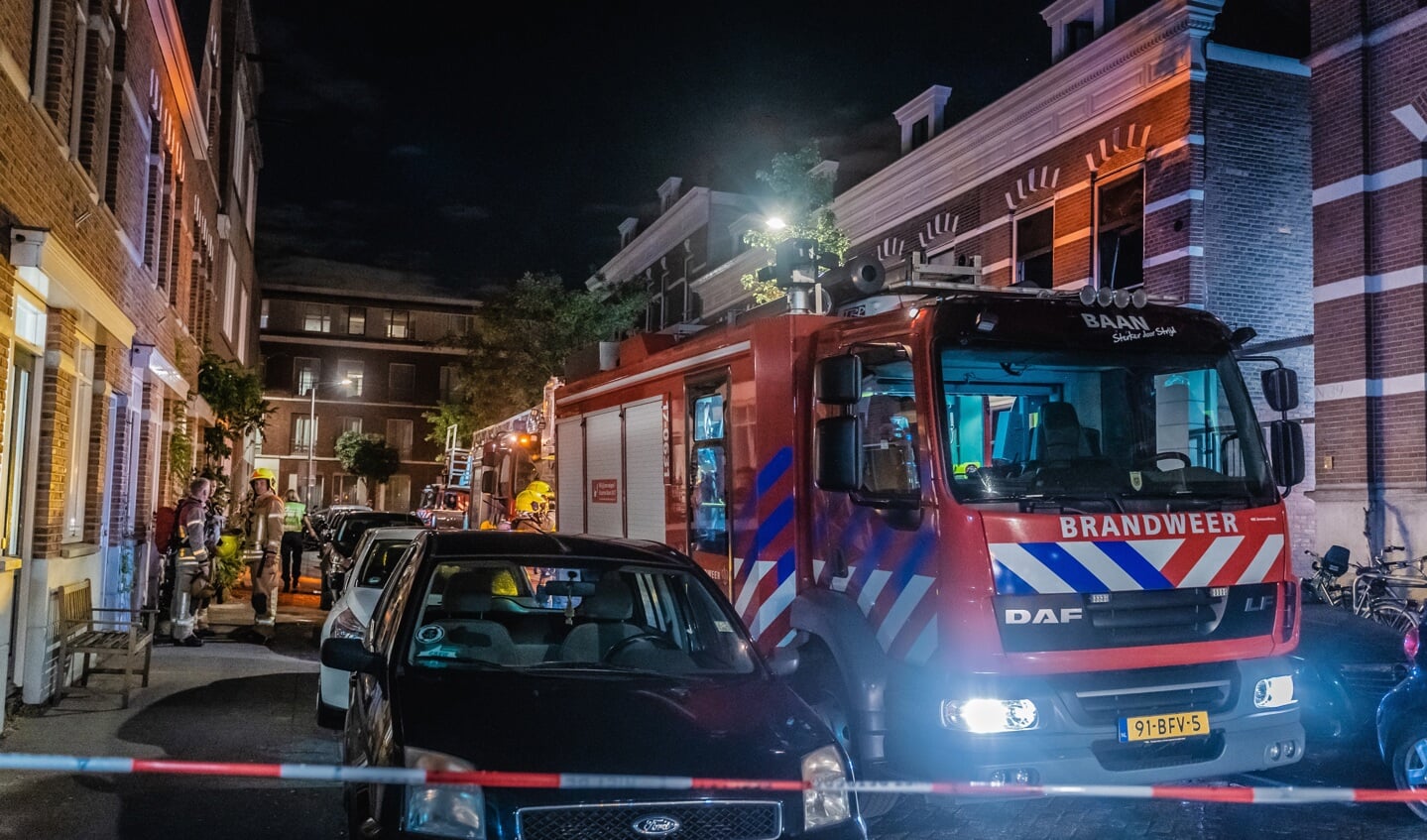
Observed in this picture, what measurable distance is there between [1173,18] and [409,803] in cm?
1429

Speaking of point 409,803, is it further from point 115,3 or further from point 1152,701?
point 115,3

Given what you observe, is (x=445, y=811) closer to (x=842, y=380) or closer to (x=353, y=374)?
(x=842, y=380)

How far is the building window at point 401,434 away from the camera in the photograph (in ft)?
204

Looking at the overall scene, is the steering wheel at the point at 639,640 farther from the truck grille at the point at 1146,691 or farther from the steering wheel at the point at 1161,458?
the steering wheel at the point at 1161,458

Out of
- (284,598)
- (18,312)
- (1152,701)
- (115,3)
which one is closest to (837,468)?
(1152,701)

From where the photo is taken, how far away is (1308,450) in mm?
14359

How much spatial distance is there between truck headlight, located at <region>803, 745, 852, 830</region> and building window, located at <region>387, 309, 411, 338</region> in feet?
203

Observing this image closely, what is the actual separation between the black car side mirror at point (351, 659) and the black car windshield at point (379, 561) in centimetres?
646

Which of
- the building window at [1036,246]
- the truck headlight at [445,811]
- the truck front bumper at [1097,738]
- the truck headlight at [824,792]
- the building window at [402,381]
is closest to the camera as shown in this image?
the truck headlight at [445,811]

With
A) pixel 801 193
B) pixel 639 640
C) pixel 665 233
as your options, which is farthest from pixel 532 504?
pixel 665 233

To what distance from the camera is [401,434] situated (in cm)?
6259

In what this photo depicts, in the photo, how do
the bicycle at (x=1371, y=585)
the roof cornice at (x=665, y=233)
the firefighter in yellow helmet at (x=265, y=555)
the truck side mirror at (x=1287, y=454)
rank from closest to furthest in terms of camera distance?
the truck side mirror at (x=1287, y=454), the bicycle at (x=1371, y=585), the firefighter in yellow helmet at (x=265, y=555), the roof cornice at (x=665, y=233)

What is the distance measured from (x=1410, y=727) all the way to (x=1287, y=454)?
5.00 ft

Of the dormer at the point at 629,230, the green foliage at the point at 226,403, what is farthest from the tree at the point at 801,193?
the dormer at the point at 629,230
